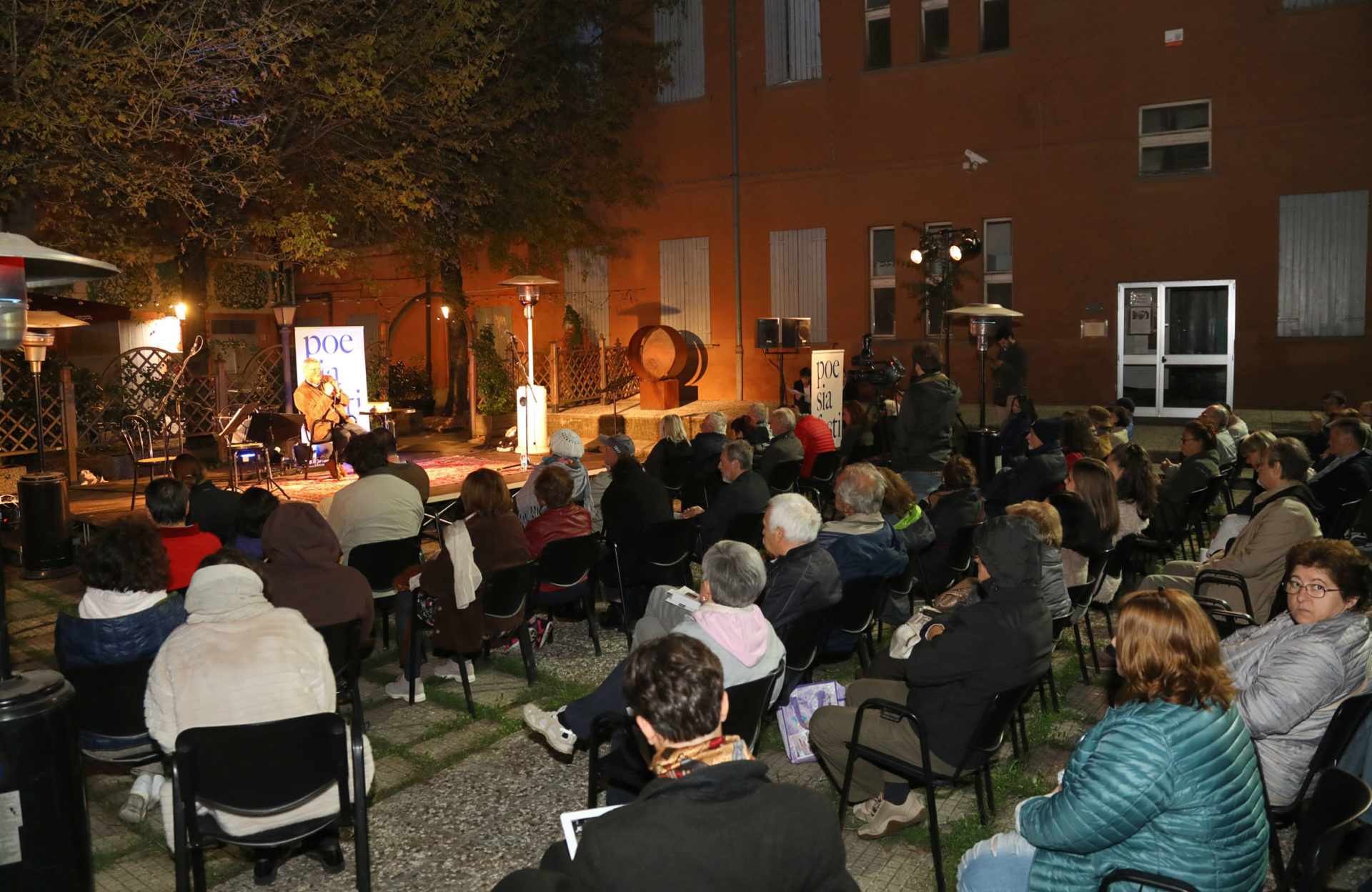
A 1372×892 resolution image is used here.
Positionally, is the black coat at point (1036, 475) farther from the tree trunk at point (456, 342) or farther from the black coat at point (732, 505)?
the tree trunk at point (456, 342)

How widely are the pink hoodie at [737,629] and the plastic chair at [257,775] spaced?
115 cm

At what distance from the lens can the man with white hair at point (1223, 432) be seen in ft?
26.9

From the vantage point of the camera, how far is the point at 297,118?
13320 mm

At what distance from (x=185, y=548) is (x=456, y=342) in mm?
15701

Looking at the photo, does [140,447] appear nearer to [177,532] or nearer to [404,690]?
[177,532]

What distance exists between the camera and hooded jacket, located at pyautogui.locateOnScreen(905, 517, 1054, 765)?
330 centimetres

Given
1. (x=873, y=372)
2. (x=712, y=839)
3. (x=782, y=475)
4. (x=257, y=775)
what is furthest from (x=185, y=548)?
(x=873, y=372)

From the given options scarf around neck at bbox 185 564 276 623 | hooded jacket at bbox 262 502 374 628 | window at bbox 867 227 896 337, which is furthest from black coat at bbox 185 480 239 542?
window at bbox 867 227 896 337

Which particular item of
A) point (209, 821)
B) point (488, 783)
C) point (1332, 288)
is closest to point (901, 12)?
point (1332, 288)

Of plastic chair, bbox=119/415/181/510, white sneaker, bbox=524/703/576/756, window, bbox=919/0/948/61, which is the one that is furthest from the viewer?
window, bbox=919/0/948/61

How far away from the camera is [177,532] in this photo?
201 inches

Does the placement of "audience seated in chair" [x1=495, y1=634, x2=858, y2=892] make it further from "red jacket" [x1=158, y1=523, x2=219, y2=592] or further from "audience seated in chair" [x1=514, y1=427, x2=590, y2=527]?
"audience seated in chair" [x1=514, y1=427, x2=590, y2=527]

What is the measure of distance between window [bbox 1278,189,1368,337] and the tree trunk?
13.3 metres

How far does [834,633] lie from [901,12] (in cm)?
1355
